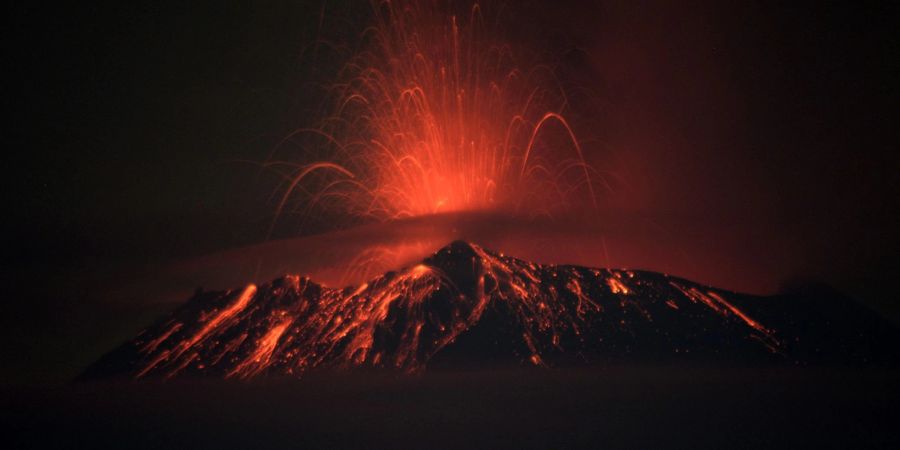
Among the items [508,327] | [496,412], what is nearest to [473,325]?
[508,327]

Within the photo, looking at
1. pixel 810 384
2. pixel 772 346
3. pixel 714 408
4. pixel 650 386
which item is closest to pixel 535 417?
pixel 714 408

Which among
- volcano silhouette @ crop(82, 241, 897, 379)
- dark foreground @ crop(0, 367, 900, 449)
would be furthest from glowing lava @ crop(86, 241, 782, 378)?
dark foreground @ crop(0, 367, 900, 449)

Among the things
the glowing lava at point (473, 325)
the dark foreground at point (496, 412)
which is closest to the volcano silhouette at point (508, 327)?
the glowing lava at point (473, 325)

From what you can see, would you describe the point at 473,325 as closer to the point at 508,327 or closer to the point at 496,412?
the point at 508,327

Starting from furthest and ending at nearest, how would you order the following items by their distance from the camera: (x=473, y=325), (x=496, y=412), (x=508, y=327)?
(x=508, y=327) < (x=473, y=325) < (x=496, y=412)

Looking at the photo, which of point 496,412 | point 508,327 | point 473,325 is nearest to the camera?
point 496,412

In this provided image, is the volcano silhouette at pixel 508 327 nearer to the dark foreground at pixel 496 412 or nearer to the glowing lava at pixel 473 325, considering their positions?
the glowing lava at pixel 473 325
